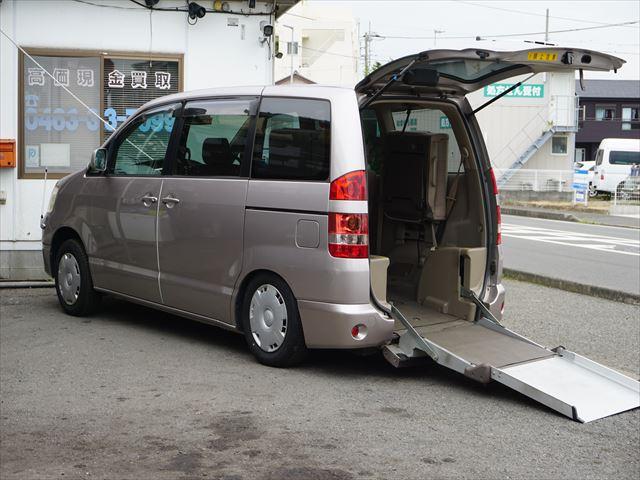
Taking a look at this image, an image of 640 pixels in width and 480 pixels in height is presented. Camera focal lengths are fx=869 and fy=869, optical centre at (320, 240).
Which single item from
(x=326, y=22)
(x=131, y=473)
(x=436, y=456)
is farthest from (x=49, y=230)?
(x=326, y=22)

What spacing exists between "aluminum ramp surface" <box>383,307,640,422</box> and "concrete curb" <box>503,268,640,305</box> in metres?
3.90

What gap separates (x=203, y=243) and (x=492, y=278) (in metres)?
2.37

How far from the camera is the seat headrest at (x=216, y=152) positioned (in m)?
6.72

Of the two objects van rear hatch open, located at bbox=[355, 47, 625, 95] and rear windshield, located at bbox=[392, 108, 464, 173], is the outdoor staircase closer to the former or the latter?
rear windshield, located at bbox=[392, 108, 464, 173]

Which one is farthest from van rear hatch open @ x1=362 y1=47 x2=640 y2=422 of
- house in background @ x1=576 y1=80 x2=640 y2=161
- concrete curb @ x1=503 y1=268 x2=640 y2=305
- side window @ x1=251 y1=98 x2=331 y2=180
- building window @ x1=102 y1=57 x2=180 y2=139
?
house in background @ x1=576 y1=80 x2=640 y2=161

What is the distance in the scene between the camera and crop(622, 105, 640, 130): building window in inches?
2408

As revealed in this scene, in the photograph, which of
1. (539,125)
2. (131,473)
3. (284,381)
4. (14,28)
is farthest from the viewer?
(539,125)

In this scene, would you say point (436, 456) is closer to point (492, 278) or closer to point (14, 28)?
point (492, 278)

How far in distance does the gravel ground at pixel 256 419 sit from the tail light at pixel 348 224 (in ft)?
3.14

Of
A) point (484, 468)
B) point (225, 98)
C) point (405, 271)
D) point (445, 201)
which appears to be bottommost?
point (484, 468)

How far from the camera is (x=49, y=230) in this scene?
8422mm

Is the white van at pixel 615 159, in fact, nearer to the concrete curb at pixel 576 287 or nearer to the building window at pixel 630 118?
the building window at pixel 630 118

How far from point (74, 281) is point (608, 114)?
59.0 metres

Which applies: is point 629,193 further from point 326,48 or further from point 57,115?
point 326,48
